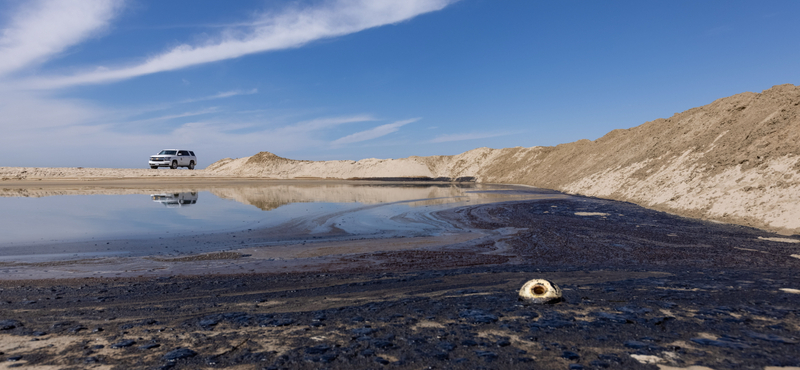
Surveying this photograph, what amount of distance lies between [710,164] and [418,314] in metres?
21.7

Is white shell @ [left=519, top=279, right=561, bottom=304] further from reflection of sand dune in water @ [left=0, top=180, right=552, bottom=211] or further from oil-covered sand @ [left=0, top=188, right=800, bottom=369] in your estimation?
reflection of sand dune in water @ [left=0, top=180, right=552, bottom=211]

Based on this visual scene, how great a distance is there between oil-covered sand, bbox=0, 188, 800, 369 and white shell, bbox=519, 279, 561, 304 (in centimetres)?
17

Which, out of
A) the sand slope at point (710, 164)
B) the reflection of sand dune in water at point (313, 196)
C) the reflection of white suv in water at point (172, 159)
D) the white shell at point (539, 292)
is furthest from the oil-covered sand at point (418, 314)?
the reflection of white suv in water at point (172, 159)

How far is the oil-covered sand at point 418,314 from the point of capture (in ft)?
12.6

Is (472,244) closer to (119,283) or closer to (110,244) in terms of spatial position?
(119,283)

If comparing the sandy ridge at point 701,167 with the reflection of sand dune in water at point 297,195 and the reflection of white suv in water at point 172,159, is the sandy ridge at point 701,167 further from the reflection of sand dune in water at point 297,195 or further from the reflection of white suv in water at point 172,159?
the reflection of sand dune in water at point 297,195

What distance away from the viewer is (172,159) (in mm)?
46469

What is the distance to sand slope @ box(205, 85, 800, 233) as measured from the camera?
14.6 meters

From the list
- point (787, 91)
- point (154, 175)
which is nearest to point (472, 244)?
point (787, 91)

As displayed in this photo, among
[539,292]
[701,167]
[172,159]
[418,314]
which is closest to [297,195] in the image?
[701,167]

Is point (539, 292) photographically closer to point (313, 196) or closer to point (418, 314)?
point (418, 314)

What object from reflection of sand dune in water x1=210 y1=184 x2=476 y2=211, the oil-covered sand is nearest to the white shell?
the oil-covered sand

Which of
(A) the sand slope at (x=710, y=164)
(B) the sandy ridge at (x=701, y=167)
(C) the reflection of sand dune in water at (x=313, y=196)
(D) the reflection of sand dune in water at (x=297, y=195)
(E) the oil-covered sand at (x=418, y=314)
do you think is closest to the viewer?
(E) the oil-covered sand at (x=418, y=314)

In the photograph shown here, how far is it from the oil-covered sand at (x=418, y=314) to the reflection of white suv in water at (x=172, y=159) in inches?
1697
